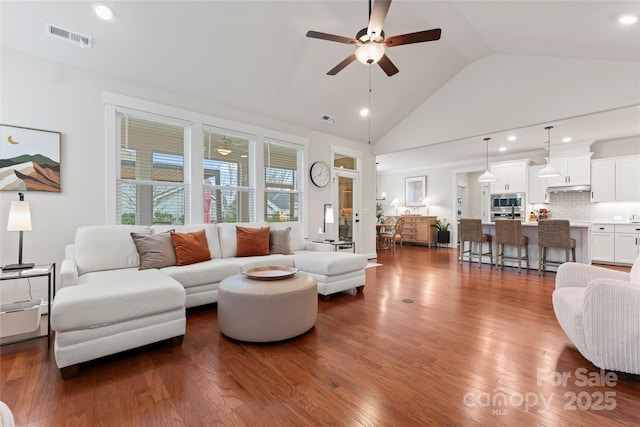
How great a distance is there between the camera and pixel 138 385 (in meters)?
1.79

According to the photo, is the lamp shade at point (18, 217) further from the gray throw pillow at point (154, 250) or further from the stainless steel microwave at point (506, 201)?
the stainless steel microwave at point (506, 201)

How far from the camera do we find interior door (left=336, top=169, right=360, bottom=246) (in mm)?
6277

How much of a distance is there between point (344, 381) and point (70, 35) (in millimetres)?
4057

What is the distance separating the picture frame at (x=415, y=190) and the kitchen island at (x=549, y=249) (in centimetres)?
378

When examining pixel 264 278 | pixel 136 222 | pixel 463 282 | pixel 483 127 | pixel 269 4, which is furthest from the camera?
pixel 483 127

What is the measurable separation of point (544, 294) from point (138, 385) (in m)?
4.68

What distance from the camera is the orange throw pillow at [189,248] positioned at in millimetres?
3215

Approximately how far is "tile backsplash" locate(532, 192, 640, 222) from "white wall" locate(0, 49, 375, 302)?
8.81 m

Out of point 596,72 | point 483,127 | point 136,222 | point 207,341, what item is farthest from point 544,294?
point 136,222

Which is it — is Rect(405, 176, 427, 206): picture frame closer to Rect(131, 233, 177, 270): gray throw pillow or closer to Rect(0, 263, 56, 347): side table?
Rect(131, 233, 177, 270): gray throw pillow

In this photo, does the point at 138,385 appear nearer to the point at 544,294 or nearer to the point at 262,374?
the point at 262,374

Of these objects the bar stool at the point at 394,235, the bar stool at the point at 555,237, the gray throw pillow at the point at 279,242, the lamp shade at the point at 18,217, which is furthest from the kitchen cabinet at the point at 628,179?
the lamp shade at the point at 18,217

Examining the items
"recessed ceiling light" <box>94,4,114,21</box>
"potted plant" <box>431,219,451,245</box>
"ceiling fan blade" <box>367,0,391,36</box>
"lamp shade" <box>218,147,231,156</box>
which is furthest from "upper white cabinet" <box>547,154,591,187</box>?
"recessed ceiling light" <box>94,4,114,21</box>

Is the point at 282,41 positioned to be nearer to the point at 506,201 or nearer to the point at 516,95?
the point at 516,95
